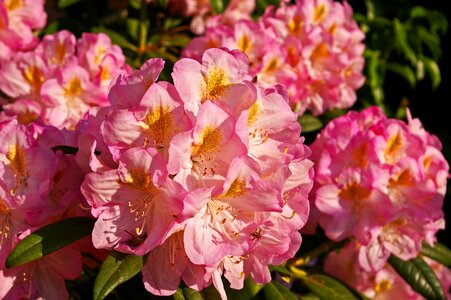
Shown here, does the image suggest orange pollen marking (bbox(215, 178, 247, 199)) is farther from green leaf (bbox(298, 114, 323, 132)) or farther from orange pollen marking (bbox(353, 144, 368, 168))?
green leaf (bbox(298, 114, 323, 132))

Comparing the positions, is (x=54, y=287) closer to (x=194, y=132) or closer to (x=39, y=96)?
(x=194, y=132)

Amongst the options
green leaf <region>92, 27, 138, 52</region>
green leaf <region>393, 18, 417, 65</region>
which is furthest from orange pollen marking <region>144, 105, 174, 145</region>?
green leaf <region>393, 18, 417, 65</region>

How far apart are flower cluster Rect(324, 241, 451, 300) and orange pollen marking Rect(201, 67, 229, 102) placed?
0.75 metres

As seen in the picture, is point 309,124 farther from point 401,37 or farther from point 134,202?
point 401,37

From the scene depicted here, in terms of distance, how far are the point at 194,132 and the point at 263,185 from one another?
0.42 feet

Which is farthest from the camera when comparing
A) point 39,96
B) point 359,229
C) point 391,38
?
point 391,38

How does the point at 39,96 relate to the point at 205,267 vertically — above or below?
below

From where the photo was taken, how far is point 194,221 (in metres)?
1.02

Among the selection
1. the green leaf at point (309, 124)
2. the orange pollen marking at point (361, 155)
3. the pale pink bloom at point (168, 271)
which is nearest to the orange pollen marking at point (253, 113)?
the pale pink bloom at point (168, 271)

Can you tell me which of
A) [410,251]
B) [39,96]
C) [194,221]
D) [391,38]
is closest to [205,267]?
[194,221]

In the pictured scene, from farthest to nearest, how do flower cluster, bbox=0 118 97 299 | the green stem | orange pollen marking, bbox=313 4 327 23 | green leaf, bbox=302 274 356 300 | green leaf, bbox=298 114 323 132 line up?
1. the green stem
2. orange pollen marking, bbox=313 4 327 23
3. green leaf, bbox=298 114 323 132
4. green leaf, bbox=302 274 356 300
5. flower cluster, bbox=0 118 97 299

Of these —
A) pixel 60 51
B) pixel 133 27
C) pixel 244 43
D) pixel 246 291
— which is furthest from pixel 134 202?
pixel 133 27

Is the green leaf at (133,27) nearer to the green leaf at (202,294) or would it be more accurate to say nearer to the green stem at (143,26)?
the green stem at (143,26)

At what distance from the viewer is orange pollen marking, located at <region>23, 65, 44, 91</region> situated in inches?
63.0
